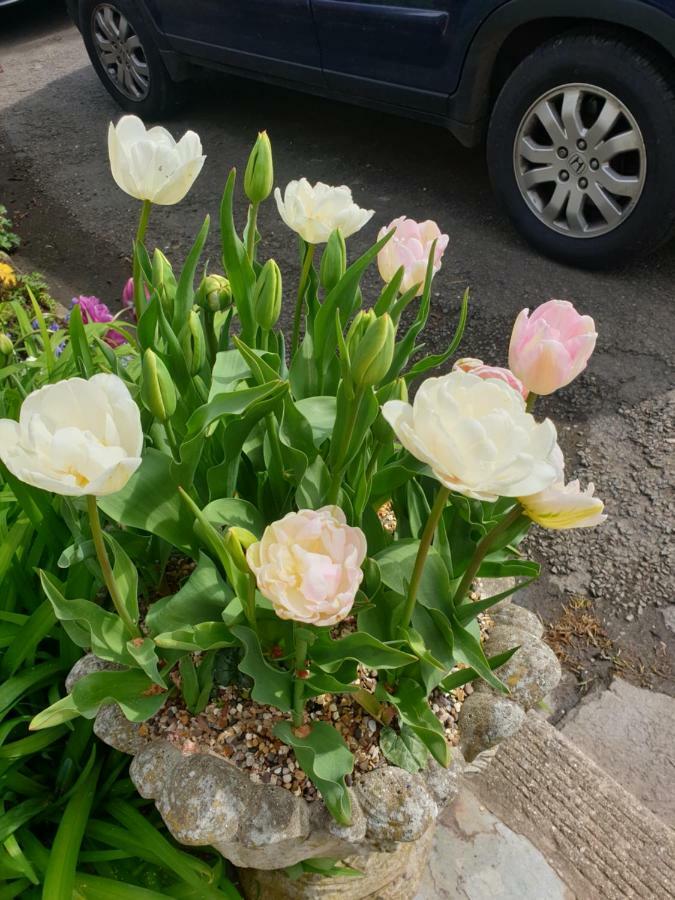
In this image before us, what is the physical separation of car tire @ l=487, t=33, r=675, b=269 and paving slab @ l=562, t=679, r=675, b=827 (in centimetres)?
185

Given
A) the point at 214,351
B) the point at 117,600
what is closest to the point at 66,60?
the point at 214,351

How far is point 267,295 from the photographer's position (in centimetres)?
114

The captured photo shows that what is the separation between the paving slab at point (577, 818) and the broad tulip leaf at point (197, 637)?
0.96 metres

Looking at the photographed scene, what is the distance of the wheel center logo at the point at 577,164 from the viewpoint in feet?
10.0

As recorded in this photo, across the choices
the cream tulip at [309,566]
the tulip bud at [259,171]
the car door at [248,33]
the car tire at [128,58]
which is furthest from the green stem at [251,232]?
the car tire at [128,58]

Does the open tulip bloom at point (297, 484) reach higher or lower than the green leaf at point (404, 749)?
higher

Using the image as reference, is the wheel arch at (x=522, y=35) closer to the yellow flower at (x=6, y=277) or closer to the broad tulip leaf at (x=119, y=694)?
the yellow flower at (x=6, y=277)

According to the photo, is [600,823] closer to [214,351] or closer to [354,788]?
[354,788]

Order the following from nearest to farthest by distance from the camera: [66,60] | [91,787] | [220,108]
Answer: [91,787]
[220,108]
[66,60]

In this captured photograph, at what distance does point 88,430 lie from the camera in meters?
0.78

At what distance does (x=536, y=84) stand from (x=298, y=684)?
2778 mm

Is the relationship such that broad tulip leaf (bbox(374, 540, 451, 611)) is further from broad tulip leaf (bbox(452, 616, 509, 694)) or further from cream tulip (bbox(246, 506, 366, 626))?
cream tulip (bbox(246, 506, 366, 626))

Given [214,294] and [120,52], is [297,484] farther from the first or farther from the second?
[120,52]

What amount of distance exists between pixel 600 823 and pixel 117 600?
1.16 m
